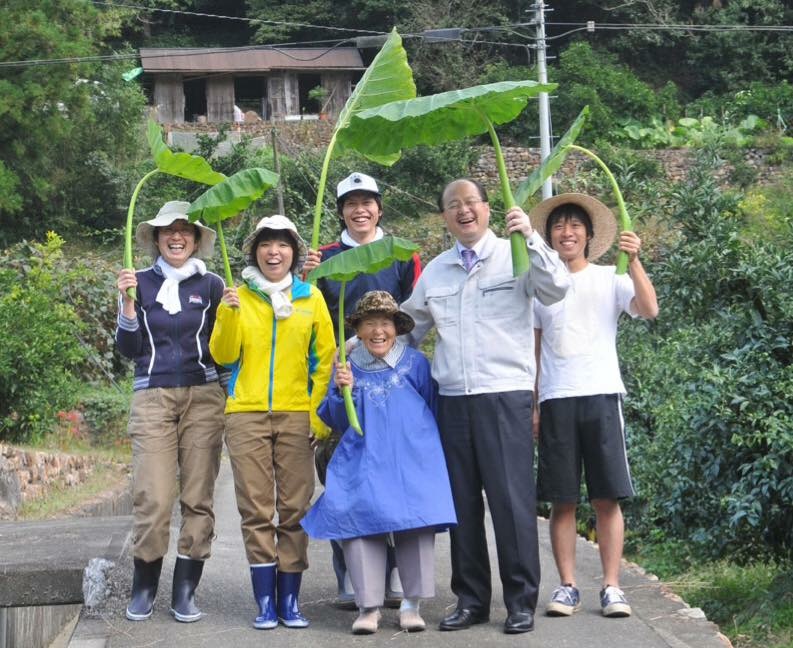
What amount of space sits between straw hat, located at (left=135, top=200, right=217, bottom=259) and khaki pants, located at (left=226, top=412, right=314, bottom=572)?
894mm

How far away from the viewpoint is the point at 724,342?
7.62m

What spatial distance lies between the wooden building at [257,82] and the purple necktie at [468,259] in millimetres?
34949

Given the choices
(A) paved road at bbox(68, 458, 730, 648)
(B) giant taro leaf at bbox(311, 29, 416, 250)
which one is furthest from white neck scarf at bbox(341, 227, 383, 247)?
(A) paved road at bbox(68, 458, 730, 648)

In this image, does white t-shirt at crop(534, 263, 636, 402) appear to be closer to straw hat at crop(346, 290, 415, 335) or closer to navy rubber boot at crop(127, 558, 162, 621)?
straw hat at crop(346, 290, 415, 335)

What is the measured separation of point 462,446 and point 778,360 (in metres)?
2.29

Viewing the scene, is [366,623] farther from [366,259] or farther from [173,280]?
[173,280]

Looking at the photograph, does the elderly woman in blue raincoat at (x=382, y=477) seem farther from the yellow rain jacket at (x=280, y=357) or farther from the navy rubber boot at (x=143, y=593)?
the navy rubber boot at (x=143, y=593)

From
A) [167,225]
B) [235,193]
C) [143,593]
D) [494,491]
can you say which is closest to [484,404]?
[494,491]

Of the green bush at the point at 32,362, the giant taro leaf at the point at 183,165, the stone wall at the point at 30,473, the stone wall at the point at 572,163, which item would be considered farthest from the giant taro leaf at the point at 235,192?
the stone wall at the point at 572,163

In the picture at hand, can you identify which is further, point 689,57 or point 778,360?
point 689,57

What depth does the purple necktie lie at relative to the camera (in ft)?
20.0

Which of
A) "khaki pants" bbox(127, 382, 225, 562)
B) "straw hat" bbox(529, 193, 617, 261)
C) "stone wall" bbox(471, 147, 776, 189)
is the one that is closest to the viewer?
"khaki pants" bbox(127, 382, 225, 562)

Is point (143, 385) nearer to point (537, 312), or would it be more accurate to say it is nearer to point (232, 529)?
point (537, 312)

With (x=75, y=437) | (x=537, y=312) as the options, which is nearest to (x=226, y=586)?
(x=537, y=312)
